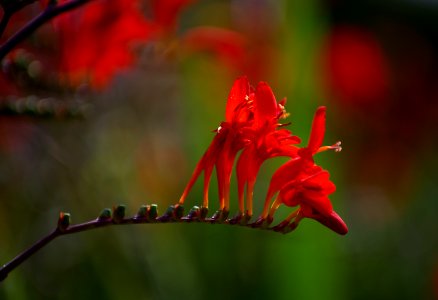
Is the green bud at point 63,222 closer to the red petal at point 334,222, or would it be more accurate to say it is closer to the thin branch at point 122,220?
the thin branch at point 122,220

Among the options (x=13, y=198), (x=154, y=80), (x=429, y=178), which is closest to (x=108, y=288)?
(x=13, y=198)

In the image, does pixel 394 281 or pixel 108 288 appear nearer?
pixel 108 288

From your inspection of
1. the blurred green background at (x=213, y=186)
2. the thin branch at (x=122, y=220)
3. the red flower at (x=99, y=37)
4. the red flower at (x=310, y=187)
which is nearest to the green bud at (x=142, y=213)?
the thin branch at (x=122, y=220)

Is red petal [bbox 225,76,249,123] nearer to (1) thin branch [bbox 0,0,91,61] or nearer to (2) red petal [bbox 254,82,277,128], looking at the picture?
(2) red petal [bbox 254,82,277,128]

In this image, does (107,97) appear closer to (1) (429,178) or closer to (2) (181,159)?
(2) (181,159)

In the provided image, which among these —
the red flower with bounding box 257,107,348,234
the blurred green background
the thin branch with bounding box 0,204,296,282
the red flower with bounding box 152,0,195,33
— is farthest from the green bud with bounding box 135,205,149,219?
the red flower with bounding box 152,0,195,33
